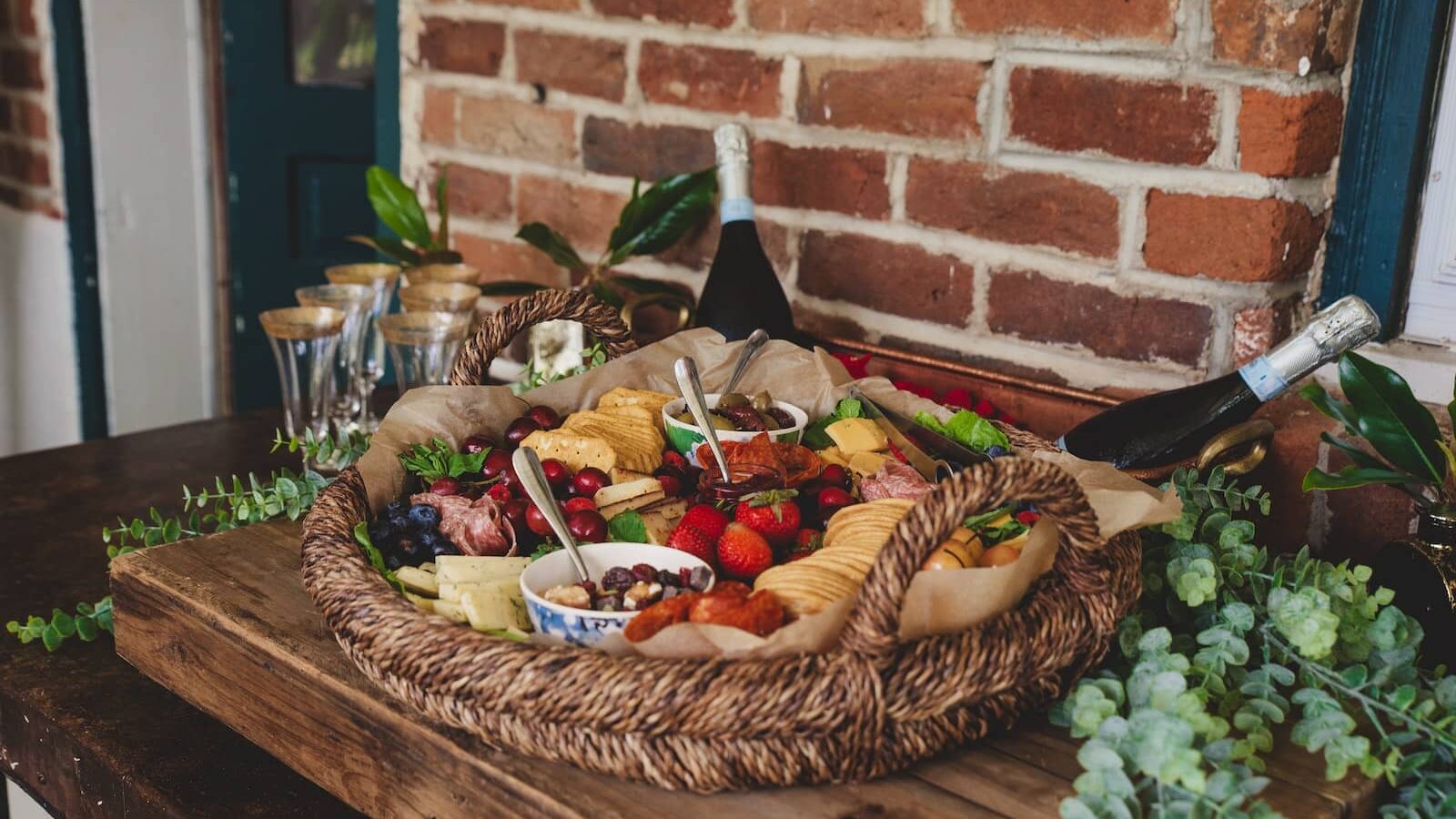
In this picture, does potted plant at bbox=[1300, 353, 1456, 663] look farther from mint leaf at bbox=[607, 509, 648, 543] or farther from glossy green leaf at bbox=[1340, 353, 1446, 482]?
mint leaf at bbox=[607, 509, 648, 543]

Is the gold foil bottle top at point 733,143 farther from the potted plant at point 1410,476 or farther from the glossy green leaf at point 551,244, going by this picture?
the potted plant at point 1410,476

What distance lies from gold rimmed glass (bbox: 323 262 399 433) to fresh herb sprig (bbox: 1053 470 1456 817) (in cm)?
80

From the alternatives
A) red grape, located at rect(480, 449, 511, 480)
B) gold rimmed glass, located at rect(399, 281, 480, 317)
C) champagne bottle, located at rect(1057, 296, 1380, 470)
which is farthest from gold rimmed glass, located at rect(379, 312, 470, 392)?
champagne bottle, located at rect(1057, 296, 1380, 470)

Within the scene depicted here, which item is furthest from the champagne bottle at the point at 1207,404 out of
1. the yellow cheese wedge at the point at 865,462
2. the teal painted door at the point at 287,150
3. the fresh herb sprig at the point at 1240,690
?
the teal painted door at the point at 287,150

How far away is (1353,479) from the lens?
32.3 inches

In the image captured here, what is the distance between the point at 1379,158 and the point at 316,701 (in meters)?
0.91

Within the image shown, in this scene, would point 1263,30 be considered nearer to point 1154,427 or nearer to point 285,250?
point 1154,427

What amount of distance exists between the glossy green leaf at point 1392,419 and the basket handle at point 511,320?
56 cm

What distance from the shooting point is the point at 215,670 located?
0.81m

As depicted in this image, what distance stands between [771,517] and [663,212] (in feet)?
2.03

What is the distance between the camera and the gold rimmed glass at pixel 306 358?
3.83 feet

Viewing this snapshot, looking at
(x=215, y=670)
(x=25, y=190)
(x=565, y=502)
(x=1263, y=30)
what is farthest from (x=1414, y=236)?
(x=25, y=190)

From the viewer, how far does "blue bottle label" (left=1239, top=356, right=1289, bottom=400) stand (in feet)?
3.02

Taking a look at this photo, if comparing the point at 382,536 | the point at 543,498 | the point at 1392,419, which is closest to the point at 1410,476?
the point at 1392,419
